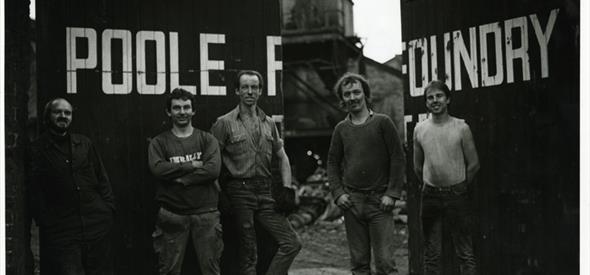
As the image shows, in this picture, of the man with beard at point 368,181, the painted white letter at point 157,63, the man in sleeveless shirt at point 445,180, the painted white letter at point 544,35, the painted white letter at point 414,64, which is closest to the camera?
the man with beard at point 368,181

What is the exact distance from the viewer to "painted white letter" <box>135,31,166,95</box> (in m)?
Result: 6.66

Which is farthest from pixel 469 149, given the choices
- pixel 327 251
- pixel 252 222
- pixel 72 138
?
pixel 327 251

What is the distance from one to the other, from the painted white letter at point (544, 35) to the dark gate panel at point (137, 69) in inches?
108

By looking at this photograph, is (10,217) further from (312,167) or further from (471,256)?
(312,167)

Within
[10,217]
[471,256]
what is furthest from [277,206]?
[10,217]

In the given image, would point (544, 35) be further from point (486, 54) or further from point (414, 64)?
point (414, 64)

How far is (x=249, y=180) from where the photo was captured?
229 inches

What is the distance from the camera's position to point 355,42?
22375 mm

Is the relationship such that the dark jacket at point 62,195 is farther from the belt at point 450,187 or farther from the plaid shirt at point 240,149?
the belt at point 450,187

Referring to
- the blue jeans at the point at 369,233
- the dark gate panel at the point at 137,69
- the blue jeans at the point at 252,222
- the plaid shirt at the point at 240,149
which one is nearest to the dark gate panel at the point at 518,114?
the blue jeans at the point at 369,233

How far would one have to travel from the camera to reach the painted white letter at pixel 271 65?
279 inches

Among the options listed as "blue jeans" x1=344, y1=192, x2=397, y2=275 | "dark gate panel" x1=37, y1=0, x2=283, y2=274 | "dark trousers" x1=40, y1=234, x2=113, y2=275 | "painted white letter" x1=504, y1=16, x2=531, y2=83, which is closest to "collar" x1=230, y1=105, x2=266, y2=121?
"dark gate panel" x1=37, y1=0, x2=283, y2=274

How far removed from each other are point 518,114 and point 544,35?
83 cm

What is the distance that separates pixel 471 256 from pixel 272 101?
2884 mm
